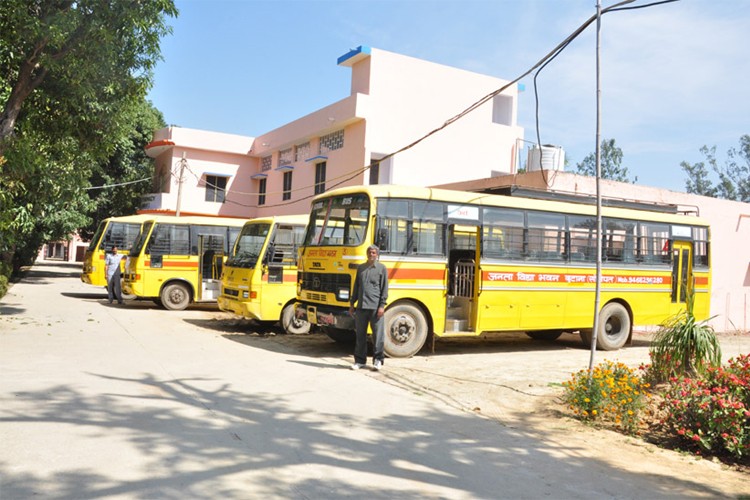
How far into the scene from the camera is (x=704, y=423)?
19.8 feet

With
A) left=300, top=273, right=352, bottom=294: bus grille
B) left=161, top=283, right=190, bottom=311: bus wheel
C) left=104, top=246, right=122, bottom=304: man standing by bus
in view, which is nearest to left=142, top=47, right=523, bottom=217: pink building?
left=161, top=283, right=190, bottom=311: bus wheel

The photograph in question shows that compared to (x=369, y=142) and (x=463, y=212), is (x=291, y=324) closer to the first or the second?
(x=463, y=212)

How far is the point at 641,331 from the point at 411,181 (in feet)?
35.8

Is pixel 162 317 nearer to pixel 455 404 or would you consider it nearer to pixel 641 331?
pixel 455 404

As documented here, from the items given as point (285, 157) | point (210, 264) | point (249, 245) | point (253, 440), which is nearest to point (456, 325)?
point (249, 245)

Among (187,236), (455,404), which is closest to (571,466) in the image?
(455,404)

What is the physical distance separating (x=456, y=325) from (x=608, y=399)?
4454 mm

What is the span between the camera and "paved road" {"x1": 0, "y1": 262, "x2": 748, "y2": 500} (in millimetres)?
4336

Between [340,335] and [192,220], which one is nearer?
[340,335]

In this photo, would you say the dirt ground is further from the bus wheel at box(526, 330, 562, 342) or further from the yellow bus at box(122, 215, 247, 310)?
the yellow bus at box(122, 215, 247, 310)

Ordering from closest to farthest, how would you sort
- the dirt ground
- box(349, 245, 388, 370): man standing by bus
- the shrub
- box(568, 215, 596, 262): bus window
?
1. the dirt ground
2. the shrub
3. box(349, 245, 388, 370): man standing by bus
4. box(568, 215, 596, 262): bus window

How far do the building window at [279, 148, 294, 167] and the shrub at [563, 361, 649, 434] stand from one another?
23.8m

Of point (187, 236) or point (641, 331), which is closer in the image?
point (641, 331)

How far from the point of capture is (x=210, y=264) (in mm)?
17766
